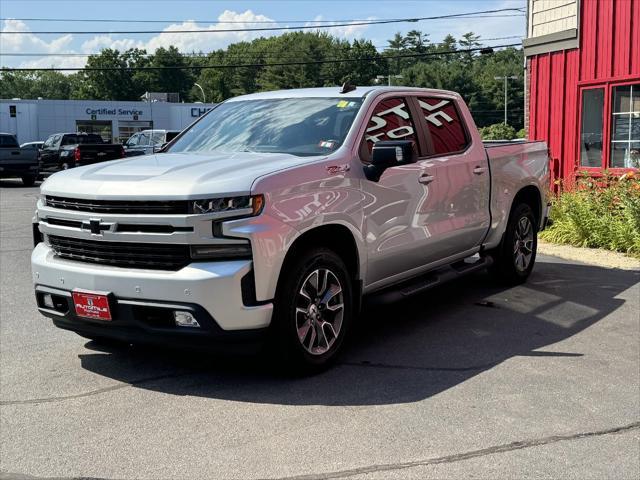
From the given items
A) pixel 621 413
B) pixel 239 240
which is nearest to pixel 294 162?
pixel 239 240

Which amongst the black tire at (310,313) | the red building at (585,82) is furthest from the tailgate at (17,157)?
the black tire at (310,313)

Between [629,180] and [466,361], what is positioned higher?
[629,180]

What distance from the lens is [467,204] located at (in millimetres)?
6766

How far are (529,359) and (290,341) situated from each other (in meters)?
1.91

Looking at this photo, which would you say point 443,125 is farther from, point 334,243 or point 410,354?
point 410,354

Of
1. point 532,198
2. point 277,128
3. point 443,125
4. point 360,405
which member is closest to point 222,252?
point 360,405

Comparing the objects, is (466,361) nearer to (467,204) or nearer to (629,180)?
(467,204)

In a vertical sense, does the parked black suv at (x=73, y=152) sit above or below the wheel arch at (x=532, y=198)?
above

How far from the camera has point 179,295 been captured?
14.5 feet

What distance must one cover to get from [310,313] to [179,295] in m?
0.97

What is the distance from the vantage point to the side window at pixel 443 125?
653cm

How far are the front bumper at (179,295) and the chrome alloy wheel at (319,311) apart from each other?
1.27ft

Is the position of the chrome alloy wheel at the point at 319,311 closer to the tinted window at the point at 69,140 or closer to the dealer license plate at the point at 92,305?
the dealer license plate at the point at 92,305

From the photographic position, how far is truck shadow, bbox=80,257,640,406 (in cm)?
483
